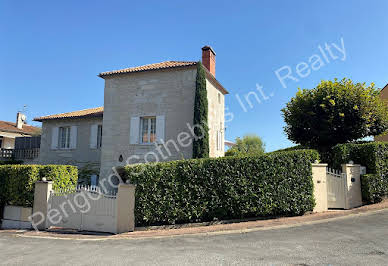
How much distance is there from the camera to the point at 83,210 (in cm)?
874

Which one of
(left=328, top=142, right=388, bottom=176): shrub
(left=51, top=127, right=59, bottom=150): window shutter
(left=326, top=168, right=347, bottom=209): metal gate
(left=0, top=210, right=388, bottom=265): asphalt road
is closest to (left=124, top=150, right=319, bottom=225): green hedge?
(left=0, top=210, right=388, bottom=265): asphalt road

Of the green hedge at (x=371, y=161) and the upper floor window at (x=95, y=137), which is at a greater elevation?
the upper floor window at (x=95, y=137)

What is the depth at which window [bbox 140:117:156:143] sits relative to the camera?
13.9m

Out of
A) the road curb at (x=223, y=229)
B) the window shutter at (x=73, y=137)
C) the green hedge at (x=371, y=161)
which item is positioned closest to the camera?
the road curb at (x=223, y=229)

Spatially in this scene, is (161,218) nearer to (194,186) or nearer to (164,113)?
(194,186)

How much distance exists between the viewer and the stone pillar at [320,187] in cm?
880

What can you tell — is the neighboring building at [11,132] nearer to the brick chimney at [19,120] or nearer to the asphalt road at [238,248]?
the brick chimney at [19,120]

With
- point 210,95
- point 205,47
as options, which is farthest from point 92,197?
point 205,47

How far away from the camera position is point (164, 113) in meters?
13.6

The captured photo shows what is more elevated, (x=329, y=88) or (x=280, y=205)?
(x=329, y=88)

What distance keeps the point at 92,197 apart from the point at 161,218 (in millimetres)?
2474

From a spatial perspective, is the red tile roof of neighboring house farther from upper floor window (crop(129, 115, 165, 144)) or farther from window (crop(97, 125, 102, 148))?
window (crop(97, 125, 102, 148))

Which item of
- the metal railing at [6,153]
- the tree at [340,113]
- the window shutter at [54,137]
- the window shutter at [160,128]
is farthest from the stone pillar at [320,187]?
the metal railing at [6,153]

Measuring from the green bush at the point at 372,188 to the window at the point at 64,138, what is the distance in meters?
16.4
